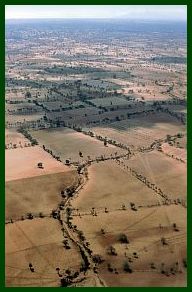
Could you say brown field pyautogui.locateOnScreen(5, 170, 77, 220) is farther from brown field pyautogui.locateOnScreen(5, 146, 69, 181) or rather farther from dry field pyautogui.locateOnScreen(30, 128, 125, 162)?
dry field pyautogui.locateOnScreen(30, 128, 125, 162)

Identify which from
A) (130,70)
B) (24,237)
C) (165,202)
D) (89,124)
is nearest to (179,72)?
(130,70)

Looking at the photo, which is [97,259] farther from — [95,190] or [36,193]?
[36,193]

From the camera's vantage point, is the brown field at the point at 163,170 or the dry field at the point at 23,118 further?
the dry field at the point at 23,118

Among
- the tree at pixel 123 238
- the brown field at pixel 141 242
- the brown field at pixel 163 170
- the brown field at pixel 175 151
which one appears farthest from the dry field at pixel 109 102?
the tree at pixel 123 238

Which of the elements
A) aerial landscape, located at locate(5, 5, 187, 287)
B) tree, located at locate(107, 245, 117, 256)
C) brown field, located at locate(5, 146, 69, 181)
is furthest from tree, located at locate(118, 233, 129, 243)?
brown field, located at locate(5, 146, 69, 181)

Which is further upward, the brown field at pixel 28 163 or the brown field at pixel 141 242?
the brown field at pixel 28 163

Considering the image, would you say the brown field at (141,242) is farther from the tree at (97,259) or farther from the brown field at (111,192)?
the brown field at (111,192)

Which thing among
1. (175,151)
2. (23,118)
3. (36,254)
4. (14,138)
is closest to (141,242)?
(36,254)

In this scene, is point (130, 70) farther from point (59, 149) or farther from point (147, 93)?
point (59, 149)
